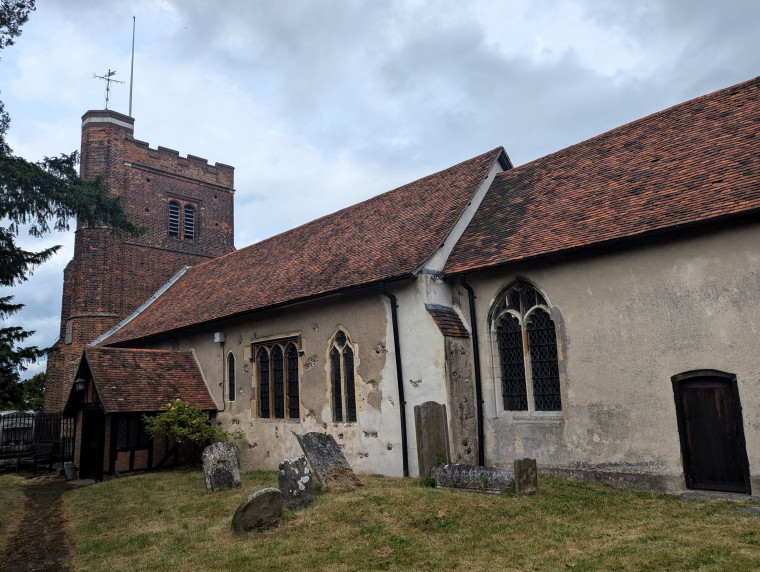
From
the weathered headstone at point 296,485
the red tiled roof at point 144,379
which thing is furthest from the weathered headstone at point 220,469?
the red tiled roof at point 144,379

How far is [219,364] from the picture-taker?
17719mm

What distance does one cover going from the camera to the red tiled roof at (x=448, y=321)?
11.8 m

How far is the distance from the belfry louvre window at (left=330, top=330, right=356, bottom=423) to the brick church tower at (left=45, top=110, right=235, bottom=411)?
14.3 m

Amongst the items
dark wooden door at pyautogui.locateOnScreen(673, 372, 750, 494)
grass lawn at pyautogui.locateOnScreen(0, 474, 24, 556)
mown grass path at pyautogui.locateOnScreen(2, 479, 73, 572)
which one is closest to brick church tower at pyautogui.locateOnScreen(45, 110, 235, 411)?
grass lawn at pyautogui.locateOnScreen(0, 474, 24, 556)

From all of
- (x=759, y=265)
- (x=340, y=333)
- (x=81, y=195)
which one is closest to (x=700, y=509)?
(x=759, y=265)

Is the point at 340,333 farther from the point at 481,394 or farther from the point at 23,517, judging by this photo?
the point at 23,517

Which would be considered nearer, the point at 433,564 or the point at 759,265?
the point at 433,564

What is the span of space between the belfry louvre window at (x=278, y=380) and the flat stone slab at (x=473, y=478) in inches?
225

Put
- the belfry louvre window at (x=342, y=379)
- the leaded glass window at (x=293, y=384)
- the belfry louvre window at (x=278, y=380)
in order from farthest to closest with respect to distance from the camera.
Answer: the belfry louvre window at (x=278, y=380)
the leaded glass window at (x=293, y=384)
the belfry louvre window at (x=342, y=379)

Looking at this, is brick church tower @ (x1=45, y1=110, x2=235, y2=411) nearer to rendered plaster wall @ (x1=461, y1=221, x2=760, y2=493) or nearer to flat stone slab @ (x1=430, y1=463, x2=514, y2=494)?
flat stone slab @ (x1=430, y1=463, x2=514, y2=494)

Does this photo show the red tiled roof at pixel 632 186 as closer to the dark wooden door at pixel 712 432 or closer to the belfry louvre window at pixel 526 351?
the belfry louvre window at pixel 526 351

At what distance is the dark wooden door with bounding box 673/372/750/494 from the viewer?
891cm

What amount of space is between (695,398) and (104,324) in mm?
22110

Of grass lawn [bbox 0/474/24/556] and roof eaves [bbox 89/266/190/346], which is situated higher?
roof eaves [bbox 89/266/190/346]
